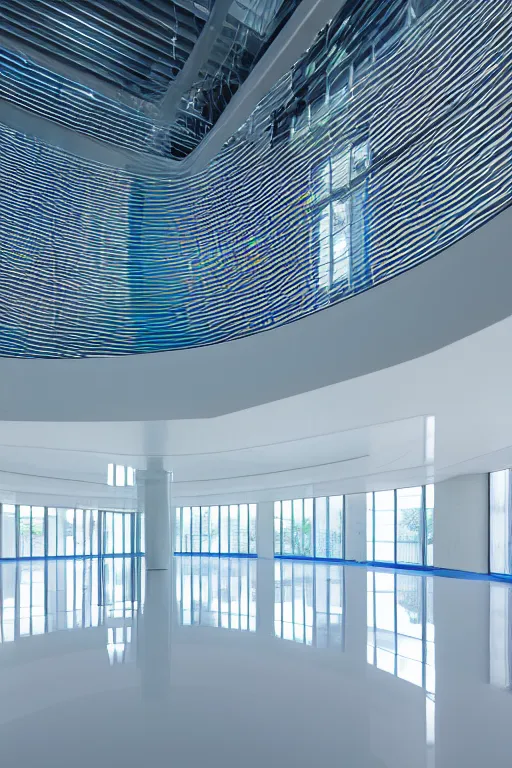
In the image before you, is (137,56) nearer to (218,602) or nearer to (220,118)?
(220,118)

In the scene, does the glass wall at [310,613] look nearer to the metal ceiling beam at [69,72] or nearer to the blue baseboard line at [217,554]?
the metal ceiling beam at [69,72]

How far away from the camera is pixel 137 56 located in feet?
26.1

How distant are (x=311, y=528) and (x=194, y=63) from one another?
2780cm

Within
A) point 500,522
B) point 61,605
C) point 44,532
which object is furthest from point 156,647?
point 44,532

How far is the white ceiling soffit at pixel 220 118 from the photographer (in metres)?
7.04

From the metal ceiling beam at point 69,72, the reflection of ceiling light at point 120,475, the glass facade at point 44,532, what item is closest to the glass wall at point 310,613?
the reflection of ceiling light at point 120,475

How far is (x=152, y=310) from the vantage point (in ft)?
33.9

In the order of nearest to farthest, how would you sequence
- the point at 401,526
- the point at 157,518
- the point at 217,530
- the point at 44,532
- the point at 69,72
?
the point at 69,72
the point at 157,518
the point at 401,526
the point at 44,532
the point at 217,530

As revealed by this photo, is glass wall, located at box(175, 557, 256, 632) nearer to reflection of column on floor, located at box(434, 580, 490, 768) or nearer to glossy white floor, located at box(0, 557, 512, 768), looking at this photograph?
glossy white floor, located at box(0, 557, 512, 768)

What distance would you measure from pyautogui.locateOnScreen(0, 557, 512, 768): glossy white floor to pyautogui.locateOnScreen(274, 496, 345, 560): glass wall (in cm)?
2148

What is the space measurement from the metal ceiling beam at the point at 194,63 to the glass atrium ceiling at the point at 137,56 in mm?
A: 12

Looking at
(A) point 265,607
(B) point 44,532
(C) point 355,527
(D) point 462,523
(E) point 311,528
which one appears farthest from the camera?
(B) point 44,532

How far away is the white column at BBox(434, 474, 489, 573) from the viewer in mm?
19969

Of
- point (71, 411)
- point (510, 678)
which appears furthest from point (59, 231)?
point (510, 678)
